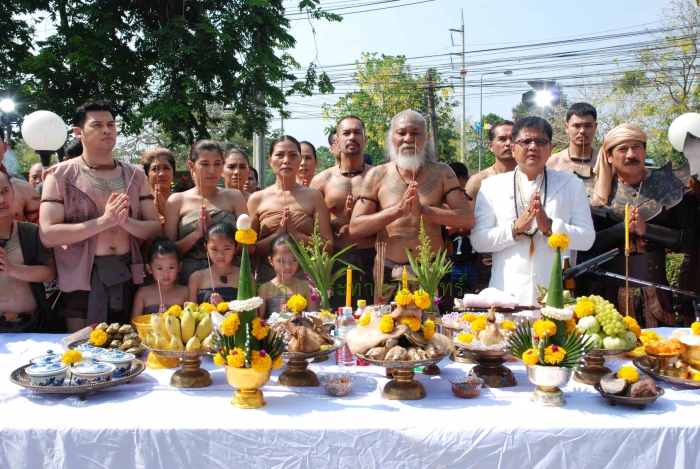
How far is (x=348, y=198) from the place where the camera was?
409cm

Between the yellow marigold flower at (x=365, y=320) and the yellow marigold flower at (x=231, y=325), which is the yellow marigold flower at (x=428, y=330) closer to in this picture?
the yellow marigold flower at (x=365, y=320)

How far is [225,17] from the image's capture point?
436 inches

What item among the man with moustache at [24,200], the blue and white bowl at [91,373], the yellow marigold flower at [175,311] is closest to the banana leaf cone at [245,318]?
the yellow marigold flower at [175,311]

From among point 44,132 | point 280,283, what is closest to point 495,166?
point 280,283

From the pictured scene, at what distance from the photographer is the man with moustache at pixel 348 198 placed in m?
4.06

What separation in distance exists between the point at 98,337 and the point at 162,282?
0.96 metres

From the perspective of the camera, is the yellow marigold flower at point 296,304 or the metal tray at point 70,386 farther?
the yellow marigold flower at point 296,304

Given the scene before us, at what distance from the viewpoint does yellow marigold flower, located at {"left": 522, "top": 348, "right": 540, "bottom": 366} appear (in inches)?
77.4

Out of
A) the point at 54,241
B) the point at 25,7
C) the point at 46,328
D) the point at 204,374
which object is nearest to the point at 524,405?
the point at 204,374

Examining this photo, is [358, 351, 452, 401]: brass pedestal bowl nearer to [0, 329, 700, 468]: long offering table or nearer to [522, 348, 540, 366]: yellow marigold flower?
[0, 329, 700, 468]: long offering table

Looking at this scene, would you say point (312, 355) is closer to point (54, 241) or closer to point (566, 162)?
point (54, 241)

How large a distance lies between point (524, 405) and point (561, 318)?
340 mm

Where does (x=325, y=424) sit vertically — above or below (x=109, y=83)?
below

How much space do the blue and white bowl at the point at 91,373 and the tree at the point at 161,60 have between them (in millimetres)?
9166
